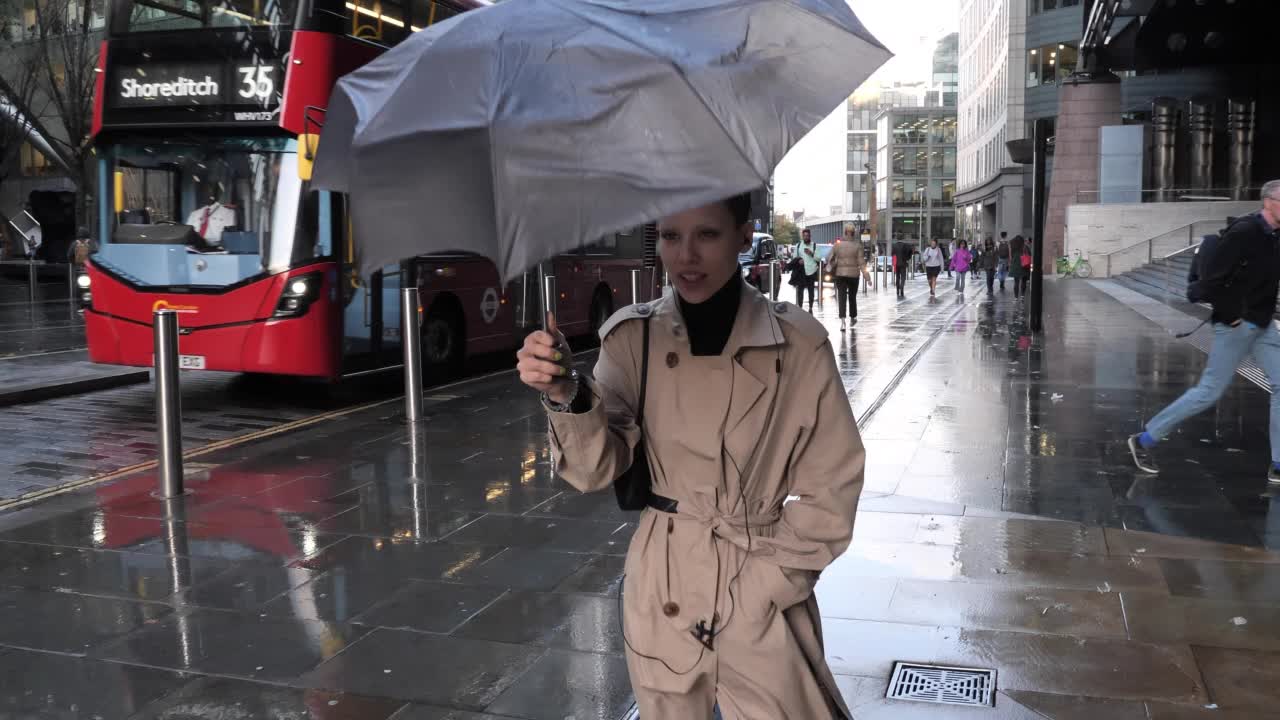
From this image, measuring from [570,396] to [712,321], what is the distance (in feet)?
1.08

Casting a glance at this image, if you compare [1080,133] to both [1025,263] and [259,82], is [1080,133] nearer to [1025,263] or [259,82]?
[1025,263]

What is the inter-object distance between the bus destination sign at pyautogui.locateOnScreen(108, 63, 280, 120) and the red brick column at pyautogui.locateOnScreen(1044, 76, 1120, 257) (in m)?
39.0

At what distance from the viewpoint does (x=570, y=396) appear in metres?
2.29

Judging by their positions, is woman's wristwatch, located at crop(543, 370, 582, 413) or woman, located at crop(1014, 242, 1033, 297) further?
woman, located at crop(1014, 242, 1033, 297)

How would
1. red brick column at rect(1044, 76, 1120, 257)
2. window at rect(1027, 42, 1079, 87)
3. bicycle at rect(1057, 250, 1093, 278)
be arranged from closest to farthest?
bicycle at rect(1057, 250, 1093, 278) < red brick column at rect(1044, 76, 1120, 257) < window at rect(1027, 42, 1079, 87)

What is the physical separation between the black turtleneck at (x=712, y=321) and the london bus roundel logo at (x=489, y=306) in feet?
38.3

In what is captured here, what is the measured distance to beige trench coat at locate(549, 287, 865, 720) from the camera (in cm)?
229

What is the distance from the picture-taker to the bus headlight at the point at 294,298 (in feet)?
34.9

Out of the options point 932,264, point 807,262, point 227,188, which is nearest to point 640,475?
point 227,188

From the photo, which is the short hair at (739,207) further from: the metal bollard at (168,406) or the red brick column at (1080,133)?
the red brick column at (1080,133)

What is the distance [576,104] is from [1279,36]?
3689 centimetres

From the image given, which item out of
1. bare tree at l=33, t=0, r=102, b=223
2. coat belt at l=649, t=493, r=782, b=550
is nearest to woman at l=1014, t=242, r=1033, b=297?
bare tree at l=33, t=0, r=102, b=223

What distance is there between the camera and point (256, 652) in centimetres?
457

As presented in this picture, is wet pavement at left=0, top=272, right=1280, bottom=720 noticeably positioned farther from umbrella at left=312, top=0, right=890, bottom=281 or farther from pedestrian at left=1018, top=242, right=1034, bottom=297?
pedestrian at left=1018, top=242, right=1034, bottom=297
